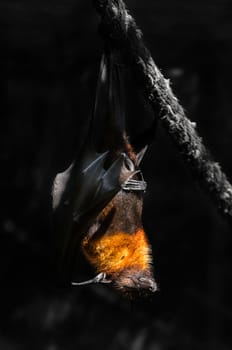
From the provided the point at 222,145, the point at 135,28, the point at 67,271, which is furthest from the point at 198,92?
the point at 135,28

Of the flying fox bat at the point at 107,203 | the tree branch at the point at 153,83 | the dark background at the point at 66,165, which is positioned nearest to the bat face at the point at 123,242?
the flying fox bat at the point at 107,203

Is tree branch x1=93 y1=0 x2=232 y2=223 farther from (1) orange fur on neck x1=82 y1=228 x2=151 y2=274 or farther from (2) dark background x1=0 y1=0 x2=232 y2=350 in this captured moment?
(2) dark background x1=0 y1=0 x2=232 y2=350

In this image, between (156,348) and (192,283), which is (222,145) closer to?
(192,283)

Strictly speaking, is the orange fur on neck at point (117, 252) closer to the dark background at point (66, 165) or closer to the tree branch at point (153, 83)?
the tree branch at point (153, 83)

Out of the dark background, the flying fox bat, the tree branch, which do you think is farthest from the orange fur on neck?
the dark background

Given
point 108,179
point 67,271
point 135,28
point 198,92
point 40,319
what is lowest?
point 40,319

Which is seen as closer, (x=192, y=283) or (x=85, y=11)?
(x=85, y=11)
